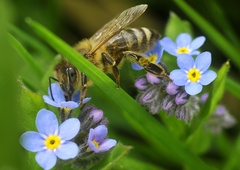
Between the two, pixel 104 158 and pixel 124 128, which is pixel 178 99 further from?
pixel 124 128

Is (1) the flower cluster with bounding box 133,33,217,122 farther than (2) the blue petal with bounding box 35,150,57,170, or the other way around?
(1) the flower cluster with bounding box 133,33,217,122

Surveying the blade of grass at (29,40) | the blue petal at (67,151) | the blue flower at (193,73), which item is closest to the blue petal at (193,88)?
the blue flower at (193,73)

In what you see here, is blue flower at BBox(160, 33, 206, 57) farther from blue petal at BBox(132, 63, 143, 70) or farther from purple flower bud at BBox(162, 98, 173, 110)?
purple flower bud at BBox(162, 98, 173, 110)

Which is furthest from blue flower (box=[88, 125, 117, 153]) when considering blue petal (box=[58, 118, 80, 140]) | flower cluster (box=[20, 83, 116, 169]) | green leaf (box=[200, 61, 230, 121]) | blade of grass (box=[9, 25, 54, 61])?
blade of grass (box=[9, 25, 54, 61])

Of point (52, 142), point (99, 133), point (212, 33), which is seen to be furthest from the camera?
point (212, 33)

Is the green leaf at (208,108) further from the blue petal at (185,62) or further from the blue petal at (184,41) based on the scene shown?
the blue petal at (184,41)

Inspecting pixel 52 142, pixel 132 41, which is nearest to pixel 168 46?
pixel 132 41

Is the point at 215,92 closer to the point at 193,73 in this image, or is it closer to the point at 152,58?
the point at 193,73
